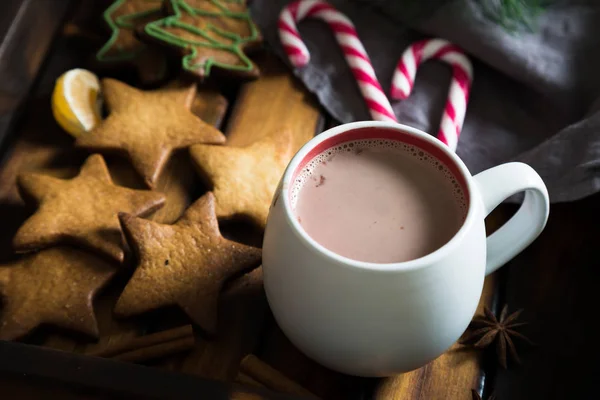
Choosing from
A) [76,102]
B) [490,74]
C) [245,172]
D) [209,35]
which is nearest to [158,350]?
[245,172]

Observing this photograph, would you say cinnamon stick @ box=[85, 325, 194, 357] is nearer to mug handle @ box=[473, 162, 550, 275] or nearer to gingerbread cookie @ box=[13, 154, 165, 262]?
gingerbread cookie @ box=[13, 154, 165, 262]

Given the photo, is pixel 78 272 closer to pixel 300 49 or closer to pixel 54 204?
pixel 54 204

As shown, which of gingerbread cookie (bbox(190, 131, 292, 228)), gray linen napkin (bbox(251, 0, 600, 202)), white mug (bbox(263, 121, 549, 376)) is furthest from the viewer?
gray linen napkin (bbox(251, 0, 600, 202))

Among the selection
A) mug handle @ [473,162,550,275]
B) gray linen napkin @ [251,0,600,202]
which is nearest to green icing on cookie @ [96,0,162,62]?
gray linen napkin @ [251,0,600,202]

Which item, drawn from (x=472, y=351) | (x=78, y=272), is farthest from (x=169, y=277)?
(x=472, y=351)

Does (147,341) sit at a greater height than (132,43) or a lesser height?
lesser

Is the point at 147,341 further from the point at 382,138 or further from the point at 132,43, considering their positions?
the point at 132,43
